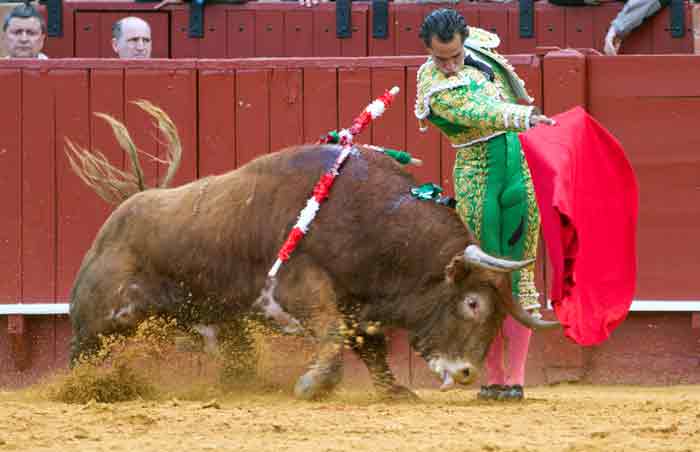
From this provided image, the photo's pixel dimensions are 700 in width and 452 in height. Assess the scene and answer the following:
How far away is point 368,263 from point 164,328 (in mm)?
881

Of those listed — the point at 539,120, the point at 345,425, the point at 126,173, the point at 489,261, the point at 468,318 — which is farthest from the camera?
the point at 126,173

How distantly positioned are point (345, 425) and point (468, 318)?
3.40 feet

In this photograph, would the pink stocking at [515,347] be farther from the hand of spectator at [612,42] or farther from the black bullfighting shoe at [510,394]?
the hand of spectator at [612,42]

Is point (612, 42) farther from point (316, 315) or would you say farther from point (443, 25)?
point (316, 315)

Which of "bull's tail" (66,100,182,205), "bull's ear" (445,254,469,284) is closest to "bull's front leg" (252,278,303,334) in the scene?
"bull's ear" (445,254,469,284)

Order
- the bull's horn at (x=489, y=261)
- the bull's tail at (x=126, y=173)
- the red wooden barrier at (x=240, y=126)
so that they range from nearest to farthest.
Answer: the bull's horn at (x=489, y=261) → the bull's tail at (x=126, y=173) → the red wooden barrier at (x=240, y=126)

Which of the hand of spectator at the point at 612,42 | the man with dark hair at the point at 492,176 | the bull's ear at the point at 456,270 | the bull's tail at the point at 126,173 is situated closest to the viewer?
the bull's ear at the point at 456,270

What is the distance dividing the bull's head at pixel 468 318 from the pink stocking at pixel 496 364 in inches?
7.9

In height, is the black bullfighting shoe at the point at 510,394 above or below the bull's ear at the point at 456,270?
below

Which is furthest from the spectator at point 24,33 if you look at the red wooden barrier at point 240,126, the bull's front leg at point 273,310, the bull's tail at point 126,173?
the bull's front leg at point 273,310

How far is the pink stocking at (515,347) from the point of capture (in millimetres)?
5812

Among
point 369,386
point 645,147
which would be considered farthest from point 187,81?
point 645,147

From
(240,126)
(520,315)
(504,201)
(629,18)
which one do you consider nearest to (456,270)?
(520,315)

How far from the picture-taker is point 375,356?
18.7ft
